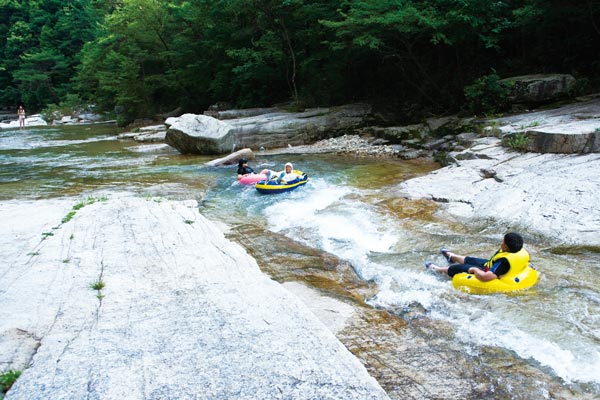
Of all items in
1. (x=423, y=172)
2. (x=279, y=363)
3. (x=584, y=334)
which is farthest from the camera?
(x=423, y=172)

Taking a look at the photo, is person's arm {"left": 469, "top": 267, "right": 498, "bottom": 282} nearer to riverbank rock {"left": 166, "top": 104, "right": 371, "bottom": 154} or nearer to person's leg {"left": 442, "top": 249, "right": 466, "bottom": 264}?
person's leg {"left": 442, "top": 249, "right": 466, "bottom": 264}

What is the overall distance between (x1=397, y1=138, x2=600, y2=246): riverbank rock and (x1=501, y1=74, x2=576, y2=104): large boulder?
477cm

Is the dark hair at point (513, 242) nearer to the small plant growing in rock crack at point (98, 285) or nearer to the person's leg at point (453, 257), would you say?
the person's leg at point (453, 257)

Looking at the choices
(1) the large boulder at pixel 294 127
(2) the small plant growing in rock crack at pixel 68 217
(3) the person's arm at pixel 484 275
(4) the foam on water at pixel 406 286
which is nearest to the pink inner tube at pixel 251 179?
(4) the foam on water at pixel 406 286

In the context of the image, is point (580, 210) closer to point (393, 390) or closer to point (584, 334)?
point (584, 334)

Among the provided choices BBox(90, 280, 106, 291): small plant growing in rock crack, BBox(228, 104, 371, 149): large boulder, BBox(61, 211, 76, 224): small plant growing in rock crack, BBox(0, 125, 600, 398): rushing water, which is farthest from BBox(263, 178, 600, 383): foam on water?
BBox(228, 104, 371, 149): large boulder

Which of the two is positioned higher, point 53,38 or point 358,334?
point 53,38

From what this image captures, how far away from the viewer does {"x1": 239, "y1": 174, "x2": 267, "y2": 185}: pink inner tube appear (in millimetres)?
12531

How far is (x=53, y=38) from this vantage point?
5362 centimetres

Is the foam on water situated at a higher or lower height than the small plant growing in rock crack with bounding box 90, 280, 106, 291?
lower

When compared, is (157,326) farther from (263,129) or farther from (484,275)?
(263,129)

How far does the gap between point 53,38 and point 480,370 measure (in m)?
62.0

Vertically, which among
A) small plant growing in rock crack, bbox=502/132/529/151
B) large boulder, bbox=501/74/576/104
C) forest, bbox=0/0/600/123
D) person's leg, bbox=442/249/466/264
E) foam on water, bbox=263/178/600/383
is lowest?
foam on water, bbox=263/178/600/383

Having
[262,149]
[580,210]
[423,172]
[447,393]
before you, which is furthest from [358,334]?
[262,149]
